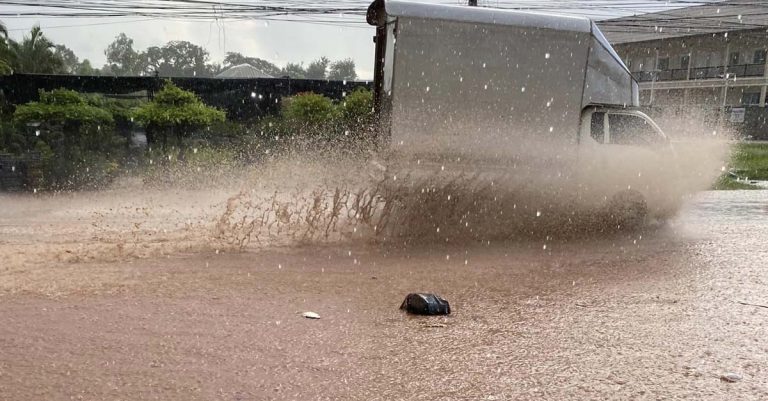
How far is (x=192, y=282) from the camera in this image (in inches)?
229

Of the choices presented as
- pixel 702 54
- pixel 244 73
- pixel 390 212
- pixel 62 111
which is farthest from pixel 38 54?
pixel 702 54

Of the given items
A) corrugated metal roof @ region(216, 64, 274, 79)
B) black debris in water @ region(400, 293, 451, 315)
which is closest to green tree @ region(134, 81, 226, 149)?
black debris in water @ region(400, 293, 451, 315)

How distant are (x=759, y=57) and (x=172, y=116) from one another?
35.7 metres

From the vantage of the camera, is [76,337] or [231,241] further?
[231,241]

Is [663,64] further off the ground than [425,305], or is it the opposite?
[663,64]

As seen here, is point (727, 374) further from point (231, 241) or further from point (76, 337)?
point (231, 241)

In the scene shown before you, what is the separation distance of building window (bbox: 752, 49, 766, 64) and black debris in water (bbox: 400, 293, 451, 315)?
125 feet

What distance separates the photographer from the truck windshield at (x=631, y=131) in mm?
8750

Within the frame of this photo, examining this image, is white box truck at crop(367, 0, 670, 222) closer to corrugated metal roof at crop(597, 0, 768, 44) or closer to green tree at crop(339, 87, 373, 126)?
green tree at crop(339, 87, 373, 126)

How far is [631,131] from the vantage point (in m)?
8.93

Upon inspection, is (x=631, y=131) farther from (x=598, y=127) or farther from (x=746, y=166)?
(x=746, y=166)

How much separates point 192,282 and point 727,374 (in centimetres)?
467

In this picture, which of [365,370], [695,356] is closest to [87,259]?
[365,370]

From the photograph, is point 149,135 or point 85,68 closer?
point 149,135
